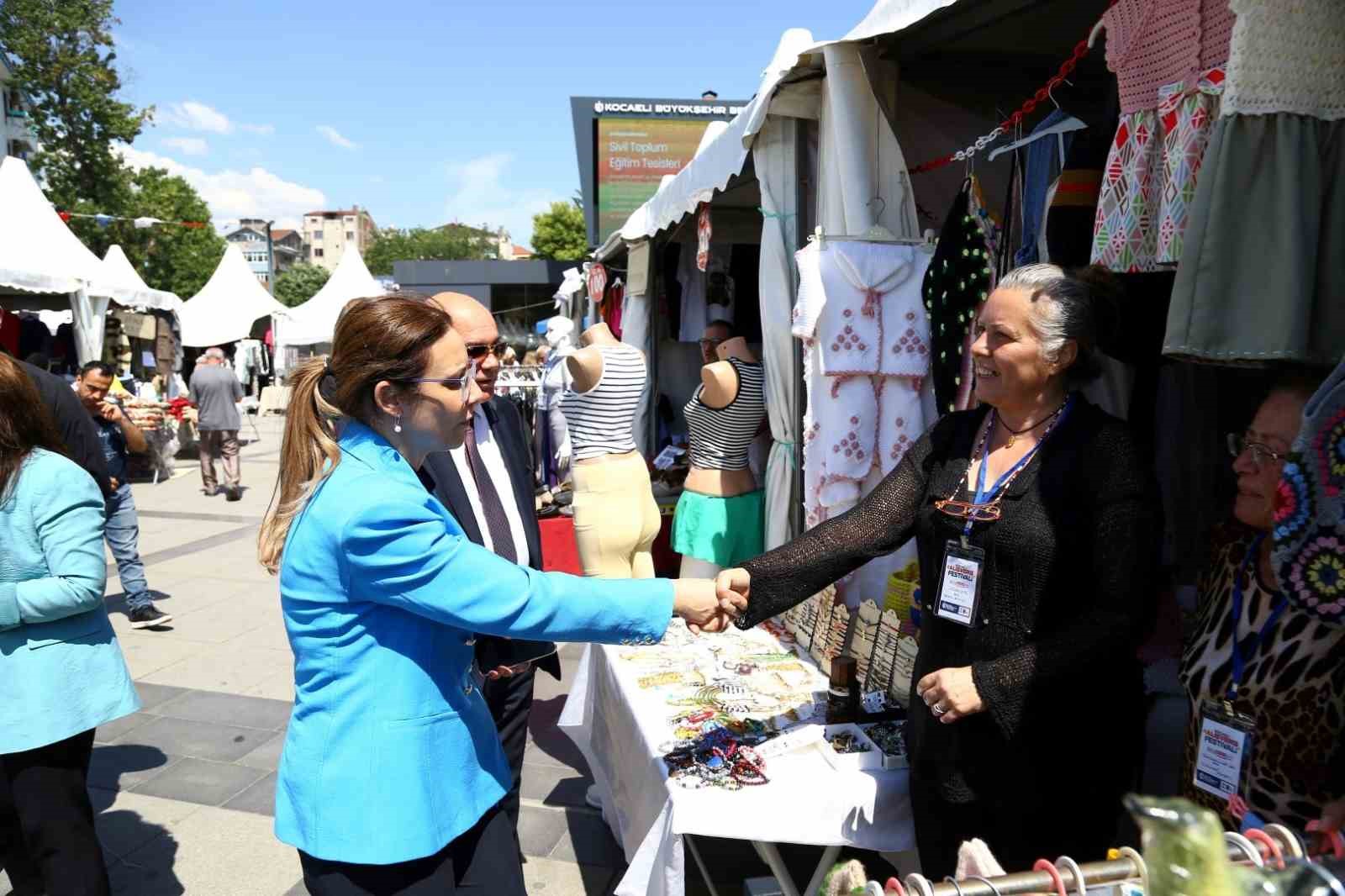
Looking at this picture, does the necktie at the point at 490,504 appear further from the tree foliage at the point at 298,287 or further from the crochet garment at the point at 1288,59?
the tree foliage at the point at 298,287

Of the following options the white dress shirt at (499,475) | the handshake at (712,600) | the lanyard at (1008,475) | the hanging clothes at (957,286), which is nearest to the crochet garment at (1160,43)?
the lanyard at (1008,475)

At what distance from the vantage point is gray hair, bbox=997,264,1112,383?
1.87 m

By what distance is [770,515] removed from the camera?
165 inches

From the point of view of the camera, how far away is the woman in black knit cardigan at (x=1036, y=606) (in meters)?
1.76

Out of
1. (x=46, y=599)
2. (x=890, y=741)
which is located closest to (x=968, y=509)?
(x=890, y=741)

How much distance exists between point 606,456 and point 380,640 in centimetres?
260

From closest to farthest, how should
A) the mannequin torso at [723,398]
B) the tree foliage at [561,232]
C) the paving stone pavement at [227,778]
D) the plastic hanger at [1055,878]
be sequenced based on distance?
the plastic hanger at [1055,878]
the paving stone pavement at [227,778]
the mannequin torso at [723,398]
the tree foliage at [561,232]

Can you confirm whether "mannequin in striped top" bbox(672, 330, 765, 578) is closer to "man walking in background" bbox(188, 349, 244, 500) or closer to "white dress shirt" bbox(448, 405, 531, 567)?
"white dress shirt" bbox(448, 405, 531, 567)

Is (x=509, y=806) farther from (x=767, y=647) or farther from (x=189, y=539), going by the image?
(x=189, y=539)

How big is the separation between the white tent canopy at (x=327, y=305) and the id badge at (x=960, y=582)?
63.4 feet

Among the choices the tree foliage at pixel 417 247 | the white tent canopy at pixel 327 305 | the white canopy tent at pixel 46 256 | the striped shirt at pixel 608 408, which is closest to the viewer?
the striped shirt at pixel 608 408

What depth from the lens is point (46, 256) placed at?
11023mm

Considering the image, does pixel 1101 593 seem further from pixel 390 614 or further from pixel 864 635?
pixel 390 614

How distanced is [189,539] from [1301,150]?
31.1 ft
